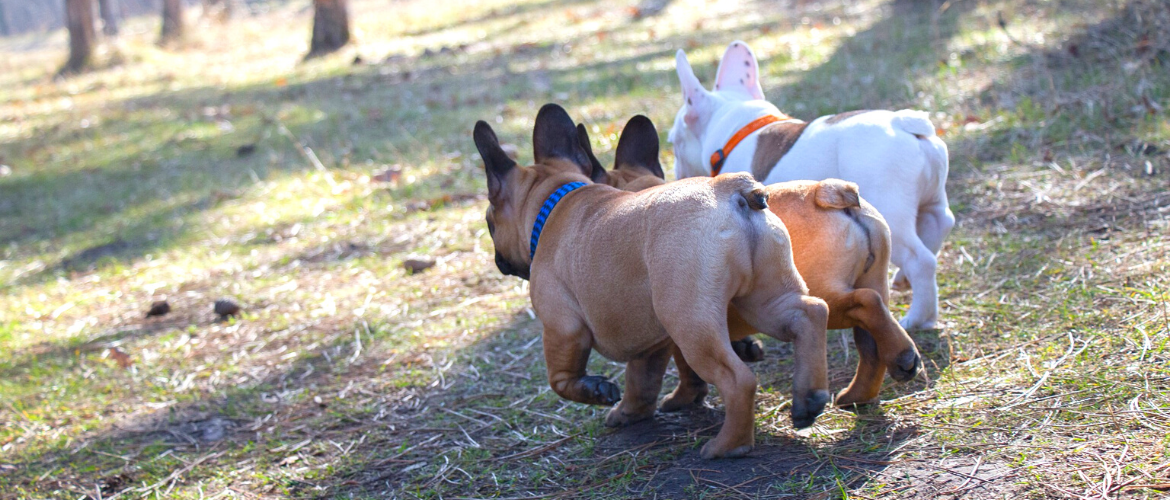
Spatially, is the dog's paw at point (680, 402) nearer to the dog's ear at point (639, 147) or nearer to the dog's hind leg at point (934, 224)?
the dog's ear at point (639, 147)

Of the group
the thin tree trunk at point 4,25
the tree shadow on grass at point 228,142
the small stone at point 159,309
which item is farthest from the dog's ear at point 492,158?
the thin tree trunk at point 4,25

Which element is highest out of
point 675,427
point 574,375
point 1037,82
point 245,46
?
point 1037,82

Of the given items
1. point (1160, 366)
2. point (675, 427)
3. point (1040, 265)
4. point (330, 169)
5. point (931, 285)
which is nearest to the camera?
point (1160, 366)

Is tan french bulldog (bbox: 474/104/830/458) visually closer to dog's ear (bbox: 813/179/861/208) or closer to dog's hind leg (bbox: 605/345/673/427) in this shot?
dog's hind leg (bbox: 605/345/673/427)

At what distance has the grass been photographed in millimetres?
3248

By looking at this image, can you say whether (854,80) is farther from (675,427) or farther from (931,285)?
(675,427)

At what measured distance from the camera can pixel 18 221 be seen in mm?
9586

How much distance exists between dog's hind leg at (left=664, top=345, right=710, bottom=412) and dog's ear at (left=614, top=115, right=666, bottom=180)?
3.00 feet

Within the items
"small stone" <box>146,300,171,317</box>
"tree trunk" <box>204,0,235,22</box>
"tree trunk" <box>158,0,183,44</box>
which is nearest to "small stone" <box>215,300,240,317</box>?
"small stone" <box>146,300,171,317</box>

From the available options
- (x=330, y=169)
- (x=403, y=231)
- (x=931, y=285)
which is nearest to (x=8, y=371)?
(x=403, y=231)

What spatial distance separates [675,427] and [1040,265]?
80.5 inches

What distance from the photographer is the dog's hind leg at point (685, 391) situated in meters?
3.71

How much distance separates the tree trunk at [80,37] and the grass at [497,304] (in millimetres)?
9397

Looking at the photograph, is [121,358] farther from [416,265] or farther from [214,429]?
[416,265]
